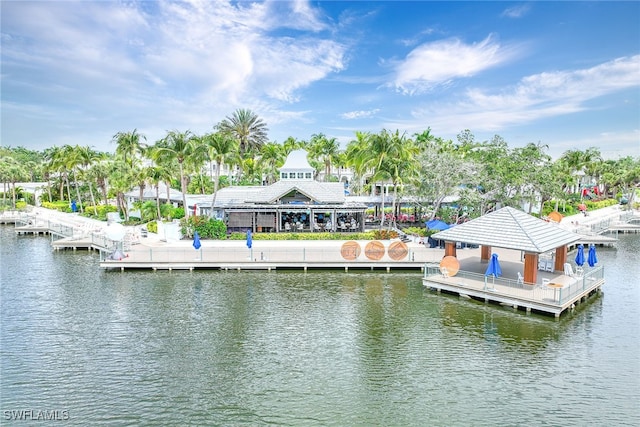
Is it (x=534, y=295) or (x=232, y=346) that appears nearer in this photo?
(x=232, y=346)

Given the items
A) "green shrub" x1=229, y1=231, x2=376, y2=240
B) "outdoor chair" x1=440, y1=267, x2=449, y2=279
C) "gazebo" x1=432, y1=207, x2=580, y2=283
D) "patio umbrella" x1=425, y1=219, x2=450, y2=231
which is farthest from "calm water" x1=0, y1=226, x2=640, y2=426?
"green shrub" x1=229, y1=231, x2=376, y2=240

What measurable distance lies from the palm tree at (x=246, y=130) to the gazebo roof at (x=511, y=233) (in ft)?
163

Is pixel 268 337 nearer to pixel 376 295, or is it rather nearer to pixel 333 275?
pixel 376 295

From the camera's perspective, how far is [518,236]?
77.7 feet

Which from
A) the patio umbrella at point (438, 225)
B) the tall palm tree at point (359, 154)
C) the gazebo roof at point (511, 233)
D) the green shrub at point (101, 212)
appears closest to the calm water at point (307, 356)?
the gazebo roof at point (511, 233)

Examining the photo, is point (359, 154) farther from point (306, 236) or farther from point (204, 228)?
point (204, 228)

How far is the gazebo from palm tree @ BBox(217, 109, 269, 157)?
49.5 metres

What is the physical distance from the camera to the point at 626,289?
26406mm

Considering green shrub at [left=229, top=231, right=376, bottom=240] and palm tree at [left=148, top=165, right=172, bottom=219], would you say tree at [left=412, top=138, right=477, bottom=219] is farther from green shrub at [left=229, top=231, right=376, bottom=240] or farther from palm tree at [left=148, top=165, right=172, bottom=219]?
palm tree at [left=148, top=165, right=172, bottom=219]

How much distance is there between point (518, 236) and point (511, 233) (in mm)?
559

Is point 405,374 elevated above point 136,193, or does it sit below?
below

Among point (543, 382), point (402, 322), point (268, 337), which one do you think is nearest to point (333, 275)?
point (402, 322)

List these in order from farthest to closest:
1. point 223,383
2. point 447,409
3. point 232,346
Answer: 1. point 232,346
2. point 223,383
3. point 447,409

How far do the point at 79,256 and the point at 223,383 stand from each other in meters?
27.5
